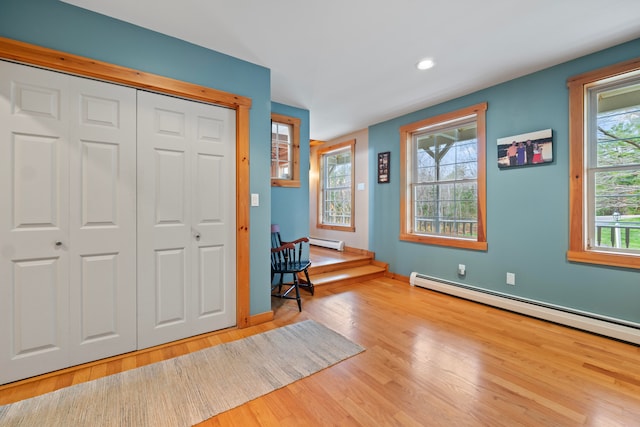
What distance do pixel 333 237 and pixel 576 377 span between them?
4.14 meters

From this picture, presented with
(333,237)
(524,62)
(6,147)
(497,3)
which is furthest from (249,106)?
(333,237)

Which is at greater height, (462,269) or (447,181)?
(447,181)

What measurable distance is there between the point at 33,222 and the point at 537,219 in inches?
172

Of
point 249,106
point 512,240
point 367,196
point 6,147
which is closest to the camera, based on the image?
point 6,147

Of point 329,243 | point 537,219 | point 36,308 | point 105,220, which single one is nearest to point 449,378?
point 537,219

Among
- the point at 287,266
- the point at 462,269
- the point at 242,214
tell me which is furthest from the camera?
the point at 462,269

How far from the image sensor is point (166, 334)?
2236mm

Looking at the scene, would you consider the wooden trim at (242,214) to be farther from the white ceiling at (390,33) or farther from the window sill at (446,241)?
the window sill at (446,241)

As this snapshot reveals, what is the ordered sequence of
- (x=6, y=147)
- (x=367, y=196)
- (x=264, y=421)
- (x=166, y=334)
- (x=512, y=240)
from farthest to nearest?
1. (x=367, y=196)
2. (x=512, y=240)
3. (x=166, y=334)
4. (x=6, y=147)
5. (x=264, y=421)

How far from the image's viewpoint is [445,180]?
12.3ft

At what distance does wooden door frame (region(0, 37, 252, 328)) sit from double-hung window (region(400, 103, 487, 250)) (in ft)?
8.52

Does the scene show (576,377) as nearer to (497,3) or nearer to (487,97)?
(497,3)

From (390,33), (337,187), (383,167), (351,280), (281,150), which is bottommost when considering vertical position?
(351,280)

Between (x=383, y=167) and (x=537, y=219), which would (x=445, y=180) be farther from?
(x=537, y=219)
